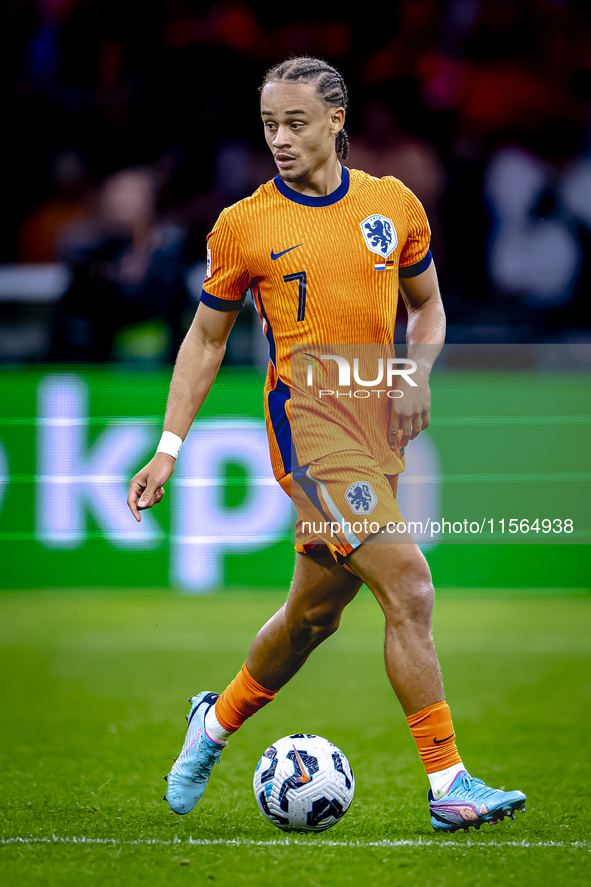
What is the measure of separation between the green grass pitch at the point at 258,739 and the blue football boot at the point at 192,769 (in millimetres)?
61

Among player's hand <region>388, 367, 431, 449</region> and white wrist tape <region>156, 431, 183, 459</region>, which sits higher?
player's hand <region>388, 367, 431, 449</region>

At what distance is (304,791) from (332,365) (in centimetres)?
118

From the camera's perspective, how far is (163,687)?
4.99 meters

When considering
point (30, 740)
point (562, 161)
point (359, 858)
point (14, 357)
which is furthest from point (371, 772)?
point (562, 161)

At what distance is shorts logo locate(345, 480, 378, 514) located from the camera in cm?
303

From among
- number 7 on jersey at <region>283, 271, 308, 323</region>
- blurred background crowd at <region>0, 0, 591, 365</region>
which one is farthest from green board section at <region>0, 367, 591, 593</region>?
number 7 on jersey at <region>283, 271, 308, 323</region>

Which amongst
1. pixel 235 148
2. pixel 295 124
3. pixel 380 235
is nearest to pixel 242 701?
pixel 380 235

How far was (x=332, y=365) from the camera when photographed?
3176 millimetres

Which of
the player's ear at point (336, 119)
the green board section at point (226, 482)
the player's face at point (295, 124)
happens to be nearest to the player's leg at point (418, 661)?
the player's face at point (295, 124)

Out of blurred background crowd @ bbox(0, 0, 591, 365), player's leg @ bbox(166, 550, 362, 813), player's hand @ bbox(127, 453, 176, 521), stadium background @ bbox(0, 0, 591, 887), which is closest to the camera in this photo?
player's hand @ bbox(127, 453, 176, 521)

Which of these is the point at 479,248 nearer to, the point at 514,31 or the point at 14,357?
the point at 514,31

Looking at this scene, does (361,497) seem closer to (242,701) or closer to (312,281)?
(312,281)

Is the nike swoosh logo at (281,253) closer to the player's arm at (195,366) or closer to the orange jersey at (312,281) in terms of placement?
the orange jersey at (312,281)

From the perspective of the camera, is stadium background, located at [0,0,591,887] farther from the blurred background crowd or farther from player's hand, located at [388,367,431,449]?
player's hand, located at [388,367,431,449]
